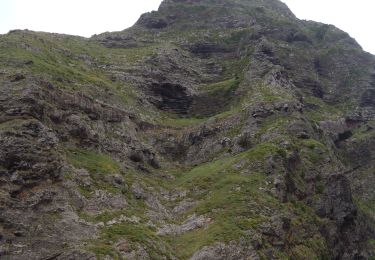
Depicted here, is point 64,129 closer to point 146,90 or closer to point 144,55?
point 146,90

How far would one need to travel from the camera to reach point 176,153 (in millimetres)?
88625

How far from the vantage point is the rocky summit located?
5331 cm

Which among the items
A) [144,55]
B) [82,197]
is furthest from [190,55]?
[82,197]

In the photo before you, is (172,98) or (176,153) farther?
(172,98)

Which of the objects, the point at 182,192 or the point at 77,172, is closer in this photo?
the point at 77,172

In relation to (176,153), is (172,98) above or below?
above

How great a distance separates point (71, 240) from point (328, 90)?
10626 centimetres

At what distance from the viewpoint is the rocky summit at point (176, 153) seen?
53312 mm

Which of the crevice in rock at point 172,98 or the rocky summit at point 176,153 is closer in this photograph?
the rocky summit at point 176,153

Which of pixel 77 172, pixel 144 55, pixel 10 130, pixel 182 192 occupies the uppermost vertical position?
pixel 144 55

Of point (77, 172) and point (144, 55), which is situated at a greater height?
point (144, 55)

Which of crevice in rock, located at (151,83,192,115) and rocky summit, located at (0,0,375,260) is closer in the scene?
rocky summit, located at (0,0,375,260)

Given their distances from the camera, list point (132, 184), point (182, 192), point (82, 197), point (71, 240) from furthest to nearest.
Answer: point (182, 192)
point (132, 184)
point (82, 197)
point (71, 240)

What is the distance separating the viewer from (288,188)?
7175 cm
